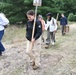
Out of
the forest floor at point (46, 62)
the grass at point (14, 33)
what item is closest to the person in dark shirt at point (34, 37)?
the forest floor at point (46, 62)

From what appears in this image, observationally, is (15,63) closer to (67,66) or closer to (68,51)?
(67,66)

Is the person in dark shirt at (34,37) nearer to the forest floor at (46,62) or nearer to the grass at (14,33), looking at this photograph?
the forest floor at (46,62)

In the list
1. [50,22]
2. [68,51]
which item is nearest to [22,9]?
[50,22]

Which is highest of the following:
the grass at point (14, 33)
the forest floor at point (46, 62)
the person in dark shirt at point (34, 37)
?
the person in dark shirt at point (34, 37)

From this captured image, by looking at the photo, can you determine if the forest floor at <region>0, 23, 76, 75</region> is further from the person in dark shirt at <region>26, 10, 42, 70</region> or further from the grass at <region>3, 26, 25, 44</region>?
the grass at <region>3, 26, 25, 44</region>

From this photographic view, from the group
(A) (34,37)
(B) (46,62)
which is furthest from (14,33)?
(A) (34,37)

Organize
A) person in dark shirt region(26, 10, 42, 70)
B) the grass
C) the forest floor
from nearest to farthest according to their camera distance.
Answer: person in dark shirt region(26, 10, 42, 70) → the forest floor → the grass

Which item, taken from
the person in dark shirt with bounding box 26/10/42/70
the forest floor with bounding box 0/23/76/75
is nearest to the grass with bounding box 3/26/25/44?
the forest floor with bounding box 0/23/76/75

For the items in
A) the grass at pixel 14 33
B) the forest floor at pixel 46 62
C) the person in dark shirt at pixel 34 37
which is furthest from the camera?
the grass at pixel 14 33

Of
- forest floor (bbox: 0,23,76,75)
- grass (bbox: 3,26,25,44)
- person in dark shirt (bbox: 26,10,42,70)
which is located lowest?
grass (bbox: 3,26,25,44)

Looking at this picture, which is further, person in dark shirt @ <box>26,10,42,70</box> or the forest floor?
the forest floor

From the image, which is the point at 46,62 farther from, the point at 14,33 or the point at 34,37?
the point at 14,33

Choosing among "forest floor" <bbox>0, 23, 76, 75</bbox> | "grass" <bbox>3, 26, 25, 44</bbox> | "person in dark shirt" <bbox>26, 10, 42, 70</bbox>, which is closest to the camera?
"person in dark shirt" <bbox>26, 10, 42, 70</bbox>

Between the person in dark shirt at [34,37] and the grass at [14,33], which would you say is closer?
the person in dark shirt at [34,37]
